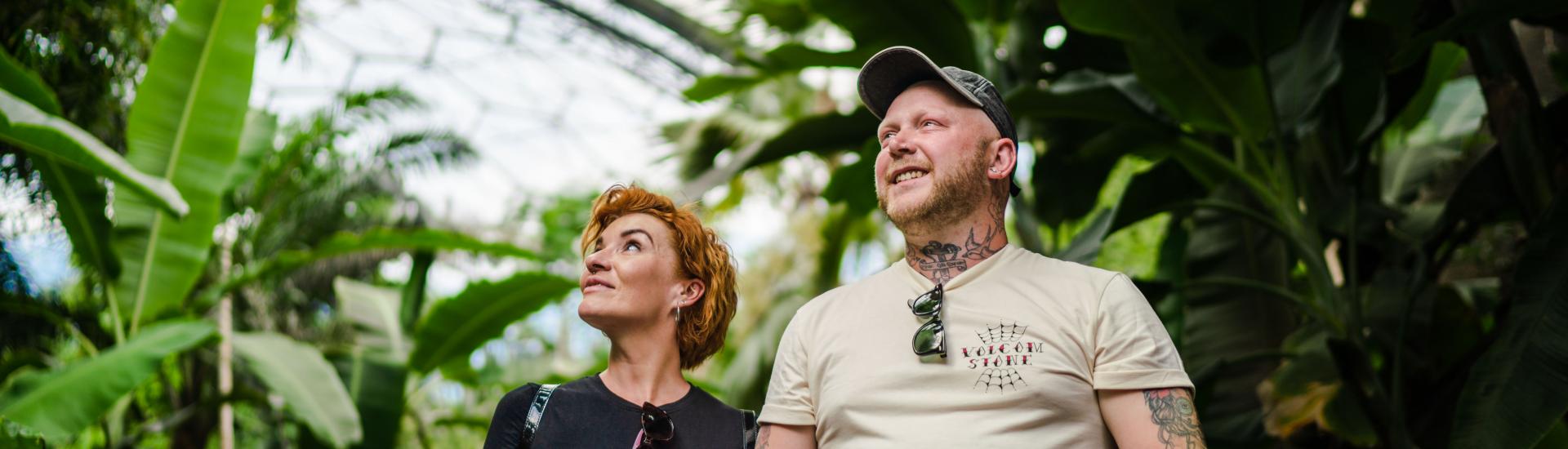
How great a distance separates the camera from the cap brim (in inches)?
70.8

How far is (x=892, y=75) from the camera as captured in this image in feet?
6.13

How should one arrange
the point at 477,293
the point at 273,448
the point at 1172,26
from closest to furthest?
the point at 1172,26
the point at 477,293
the point at 273,448

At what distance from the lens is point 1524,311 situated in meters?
2.52

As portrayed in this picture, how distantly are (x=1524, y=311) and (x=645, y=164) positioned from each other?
14.1 ft

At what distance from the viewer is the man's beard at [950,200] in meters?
1.73

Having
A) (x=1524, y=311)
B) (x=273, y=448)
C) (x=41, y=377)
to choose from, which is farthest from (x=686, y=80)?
(x=1524, y=311)

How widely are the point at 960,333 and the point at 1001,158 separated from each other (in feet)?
0.96

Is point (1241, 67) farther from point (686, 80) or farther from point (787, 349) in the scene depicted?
point (686, 80)

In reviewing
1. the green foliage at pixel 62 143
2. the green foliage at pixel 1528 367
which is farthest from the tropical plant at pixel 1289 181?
the green foliage at pixel 62 143

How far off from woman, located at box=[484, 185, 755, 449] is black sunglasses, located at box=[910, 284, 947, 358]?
0.61m

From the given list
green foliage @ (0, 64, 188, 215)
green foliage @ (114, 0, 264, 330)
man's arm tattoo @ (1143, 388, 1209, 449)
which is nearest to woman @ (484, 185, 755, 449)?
man's arm tattoo @ (1143, 388, 1209, 449)

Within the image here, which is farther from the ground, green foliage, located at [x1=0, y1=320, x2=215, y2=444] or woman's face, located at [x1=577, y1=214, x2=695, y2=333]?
woman's face, located at [x1=577, y1=214, x2=695, y2=333]

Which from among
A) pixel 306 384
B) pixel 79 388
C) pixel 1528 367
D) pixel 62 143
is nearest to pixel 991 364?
pixel 1528 367

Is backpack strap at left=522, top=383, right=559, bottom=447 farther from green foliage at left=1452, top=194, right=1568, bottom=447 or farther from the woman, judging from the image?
green foliage at left=1452, top=194, right=1568, bottom=447
